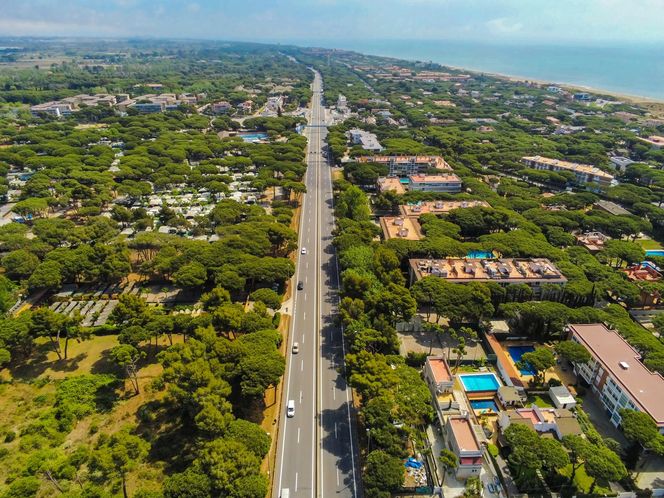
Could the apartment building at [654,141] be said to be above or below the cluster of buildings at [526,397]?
above

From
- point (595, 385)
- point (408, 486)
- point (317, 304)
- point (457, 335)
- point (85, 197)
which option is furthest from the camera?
point (85, 197)

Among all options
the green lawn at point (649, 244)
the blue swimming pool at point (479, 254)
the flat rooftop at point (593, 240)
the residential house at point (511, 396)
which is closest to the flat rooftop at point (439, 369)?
the residential house at point (511, 396)

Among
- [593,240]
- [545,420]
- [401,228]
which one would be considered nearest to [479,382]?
[545,420]

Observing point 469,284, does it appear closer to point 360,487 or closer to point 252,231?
point 360,487

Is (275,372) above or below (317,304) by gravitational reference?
above

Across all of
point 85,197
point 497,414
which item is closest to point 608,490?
point 497,414

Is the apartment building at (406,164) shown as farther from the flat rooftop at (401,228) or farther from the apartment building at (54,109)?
the apartment building at (54,109)

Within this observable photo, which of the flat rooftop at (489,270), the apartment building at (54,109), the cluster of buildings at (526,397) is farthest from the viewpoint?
the apartment building at (54,109)

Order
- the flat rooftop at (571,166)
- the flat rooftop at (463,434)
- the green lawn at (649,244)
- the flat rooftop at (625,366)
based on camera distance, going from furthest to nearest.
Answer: the flat rooftop at (571,166) → the green lawn at (649,244) → the flat rooftop at (625,366) → the flat rooftop at (463,434)
